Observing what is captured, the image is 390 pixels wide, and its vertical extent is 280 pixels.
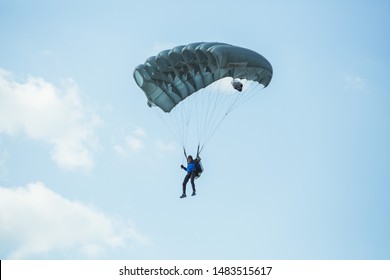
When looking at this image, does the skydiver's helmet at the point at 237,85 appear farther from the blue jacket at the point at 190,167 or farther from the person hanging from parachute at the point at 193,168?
the blue jacket at the point at 190,167

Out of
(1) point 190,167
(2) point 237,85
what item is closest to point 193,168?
(1) point 190,167

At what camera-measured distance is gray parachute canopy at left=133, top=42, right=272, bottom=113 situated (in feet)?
95.0

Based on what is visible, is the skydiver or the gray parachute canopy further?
the skydiver

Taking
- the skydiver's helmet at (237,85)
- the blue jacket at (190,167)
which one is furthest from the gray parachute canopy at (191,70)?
the blue jacket at (190,167)

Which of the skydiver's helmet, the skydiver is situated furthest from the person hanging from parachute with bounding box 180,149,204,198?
the skydiver's helmet

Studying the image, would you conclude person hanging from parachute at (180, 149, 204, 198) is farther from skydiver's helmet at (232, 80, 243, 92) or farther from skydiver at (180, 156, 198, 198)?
skydiver's helmet at (232, 80, 243, 92)

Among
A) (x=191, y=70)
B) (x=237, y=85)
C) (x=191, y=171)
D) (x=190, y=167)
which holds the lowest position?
(x=191, y=171)

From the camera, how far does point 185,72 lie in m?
30.4

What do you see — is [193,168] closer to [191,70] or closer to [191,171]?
[191,171]

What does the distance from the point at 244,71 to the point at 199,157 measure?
3452 millimetres

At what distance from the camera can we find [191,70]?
1180 inches

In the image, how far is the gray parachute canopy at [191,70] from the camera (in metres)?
29.0
